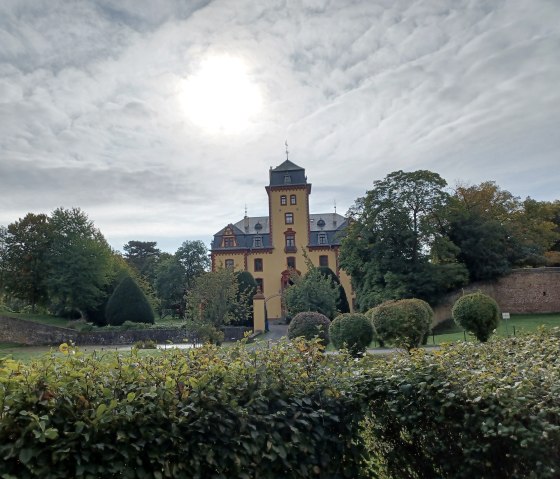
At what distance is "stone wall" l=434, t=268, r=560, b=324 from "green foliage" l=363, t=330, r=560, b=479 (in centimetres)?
2794

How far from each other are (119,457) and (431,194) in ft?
98.8

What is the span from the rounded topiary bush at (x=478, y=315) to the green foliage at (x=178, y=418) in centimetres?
1453

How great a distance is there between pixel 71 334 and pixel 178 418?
103ft

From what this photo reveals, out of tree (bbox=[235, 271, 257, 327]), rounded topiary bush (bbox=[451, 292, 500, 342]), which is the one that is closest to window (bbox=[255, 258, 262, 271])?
tree (bbox=[235, 271, 257, 327])

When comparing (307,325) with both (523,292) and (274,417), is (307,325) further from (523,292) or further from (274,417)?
(523,292)

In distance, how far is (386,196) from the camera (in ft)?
102

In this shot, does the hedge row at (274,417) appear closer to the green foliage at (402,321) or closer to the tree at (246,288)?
the green foliage at (402,321)

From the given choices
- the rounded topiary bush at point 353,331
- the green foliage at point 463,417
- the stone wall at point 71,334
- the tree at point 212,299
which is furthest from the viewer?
the stone wall at point 71,334

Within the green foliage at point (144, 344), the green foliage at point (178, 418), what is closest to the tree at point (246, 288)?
the green foliage at point (144, 344)

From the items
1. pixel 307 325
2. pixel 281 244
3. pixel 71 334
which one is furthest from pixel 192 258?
pixel 307 325

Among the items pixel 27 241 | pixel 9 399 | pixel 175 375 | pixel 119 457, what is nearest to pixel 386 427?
pixel 175 375

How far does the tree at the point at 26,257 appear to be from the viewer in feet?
118

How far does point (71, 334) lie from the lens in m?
30.9

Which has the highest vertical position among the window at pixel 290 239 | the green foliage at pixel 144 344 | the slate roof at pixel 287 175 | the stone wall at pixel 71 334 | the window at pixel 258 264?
the slate roof at pixel 287 175
